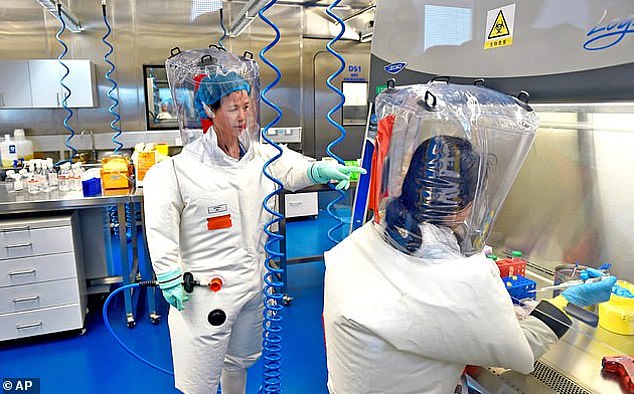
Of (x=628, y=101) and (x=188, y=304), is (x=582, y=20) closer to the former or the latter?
(x=628, y=101)

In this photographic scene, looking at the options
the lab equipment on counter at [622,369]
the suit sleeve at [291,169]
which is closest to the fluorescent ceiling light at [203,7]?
the suit sleeve at [291,169]

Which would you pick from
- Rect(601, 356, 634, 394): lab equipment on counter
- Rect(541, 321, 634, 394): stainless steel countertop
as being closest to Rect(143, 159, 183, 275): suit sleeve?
Rect(541, 321, 634, 394): stainless steel countertop

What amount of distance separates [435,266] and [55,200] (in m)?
2.56

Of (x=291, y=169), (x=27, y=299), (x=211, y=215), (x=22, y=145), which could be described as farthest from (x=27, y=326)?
(x=22, y=145)

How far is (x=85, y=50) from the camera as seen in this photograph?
5.01 metres

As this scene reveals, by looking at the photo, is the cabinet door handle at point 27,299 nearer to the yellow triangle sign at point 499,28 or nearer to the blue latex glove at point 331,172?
the blue latex glove at point 331,172

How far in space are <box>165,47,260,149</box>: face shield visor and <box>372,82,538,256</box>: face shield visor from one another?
2.52 feet

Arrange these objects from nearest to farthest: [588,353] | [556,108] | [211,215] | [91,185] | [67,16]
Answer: [588,353] < [556,108] < [211,215] < [91,185] < [67,16]

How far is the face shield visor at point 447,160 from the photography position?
98cm

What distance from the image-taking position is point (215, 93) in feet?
5.53

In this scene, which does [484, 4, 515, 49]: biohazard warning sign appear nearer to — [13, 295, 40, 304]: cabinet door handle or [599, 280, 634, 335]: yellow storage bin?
[599, 280, 634, 335]: yellow storage bin

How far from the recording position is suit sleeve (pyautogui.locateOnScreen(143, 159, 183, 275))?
5.50 ft

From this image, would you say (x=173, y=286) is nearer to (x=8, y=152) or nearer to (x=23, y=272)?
(x=23, y=272)

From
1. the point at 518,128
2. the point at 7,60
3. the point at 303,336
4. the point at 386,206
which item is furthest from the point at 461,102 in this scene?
the point at 7,60
